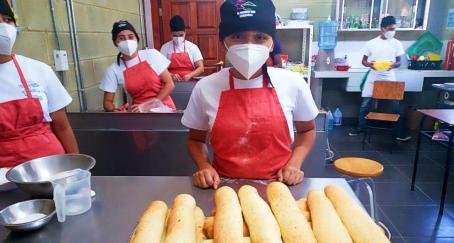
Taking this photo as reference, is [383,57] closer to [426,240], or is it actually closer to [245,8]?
[426,240]

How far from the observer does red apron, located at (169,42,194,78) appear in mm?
3988

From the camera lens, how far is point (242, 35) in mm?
1146

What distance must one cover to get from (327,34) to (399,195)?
9.60 ft

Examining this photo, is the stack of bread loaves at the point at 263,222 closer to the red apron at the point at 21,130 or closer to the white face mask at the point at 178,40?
the red apron at the point at 21,130

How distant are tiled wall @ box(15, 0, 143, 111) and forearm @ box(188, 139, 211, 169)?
157cm

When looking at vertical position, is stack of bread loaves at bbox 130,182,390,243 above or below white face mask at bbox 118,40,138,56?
below

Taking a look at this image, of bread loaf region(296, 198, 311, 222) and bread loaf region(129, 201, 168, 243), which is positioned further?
bread loaf region(296, 198, 311, 222)

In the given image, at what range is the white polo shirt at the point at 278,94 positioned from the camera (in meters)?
1.22

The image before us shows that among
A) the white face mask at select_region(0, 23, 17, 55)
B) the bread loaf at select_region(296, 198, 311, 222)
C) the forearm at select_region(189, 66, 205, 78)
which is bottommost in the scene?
the bread loaf at select_region(296, 198, 311, 222)

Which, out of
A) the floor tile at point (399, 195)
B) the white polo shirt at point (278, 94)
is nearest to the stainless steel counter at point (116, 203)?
the white polo shirt at point (278, 94)

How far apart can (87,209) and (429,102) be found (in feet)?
18.6

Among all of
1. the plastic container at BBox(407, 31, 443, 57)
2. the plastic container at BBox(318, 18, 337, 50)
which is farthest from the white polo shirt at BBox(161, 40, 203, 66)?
the plastic container at BBox(407, 31, 443, 57)

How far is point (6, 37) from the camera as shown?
1343 mm

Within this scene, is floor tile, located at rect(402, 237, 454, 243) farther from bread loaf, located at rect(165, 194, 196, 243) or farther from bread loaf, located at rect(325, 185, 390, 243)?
bread loaf, located at rect(165, 194, 196, 243)
